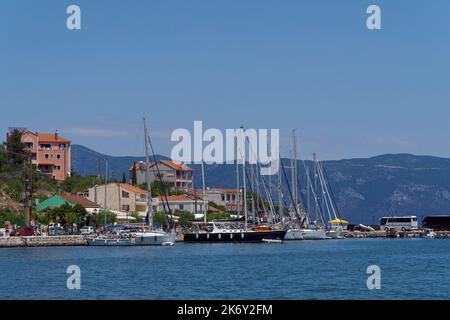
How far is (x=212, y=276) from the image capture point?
53.8 m

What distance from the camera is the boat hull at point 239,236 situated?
104500 mm

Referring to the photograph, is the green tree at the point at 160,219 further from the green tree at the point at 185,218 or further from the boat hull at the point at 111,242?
the boat hull at the point at 111,242

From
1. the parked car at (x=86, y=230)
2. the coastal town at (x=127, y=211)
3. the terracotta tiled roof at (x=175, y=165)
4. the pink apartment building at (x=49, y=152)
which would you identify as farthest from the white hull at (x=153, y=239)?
the terracotta tiled roof at (x=175, y=165)

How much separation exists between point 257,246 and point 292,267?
35664mm

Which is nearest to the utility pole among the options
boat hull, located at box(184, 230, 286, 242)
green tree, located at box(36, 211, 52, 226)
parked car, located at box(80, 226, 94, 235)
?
green tree, located at box(36, 211, 52, 226)

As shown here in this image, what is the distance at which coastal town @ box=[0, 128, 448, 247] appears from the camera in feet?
343

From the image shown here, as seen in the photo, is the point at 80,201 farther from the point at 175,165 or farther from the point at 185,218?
the point at 175,165

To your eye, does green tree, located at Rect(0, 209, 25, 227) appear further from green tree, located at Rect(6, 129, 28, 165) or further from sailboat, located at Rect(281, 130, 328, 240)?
sailboat, located at Rect(281, 130, 328, 240)

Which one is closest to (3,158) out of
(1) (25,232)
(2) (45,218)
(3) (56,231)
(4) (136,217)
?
(4) (136,217)

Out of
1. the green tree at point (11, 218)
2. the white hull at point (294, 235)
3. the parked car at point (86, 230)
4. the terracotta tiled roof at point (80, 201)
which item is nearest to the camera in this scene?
the green tree at point (11, 218)

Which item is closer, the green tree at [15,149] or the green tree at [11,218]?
the green tree at [11,218]

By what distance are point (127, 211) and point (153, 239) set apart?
1604 inches

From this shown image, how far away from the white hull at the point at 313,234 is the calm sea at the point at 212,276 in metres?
44.2

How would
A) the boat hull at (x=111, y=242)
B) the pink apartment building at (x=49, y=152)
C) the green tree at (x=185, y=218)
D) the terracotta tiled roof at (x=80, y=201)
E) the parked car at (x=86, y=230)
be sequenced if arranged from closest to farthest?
the boat hull at (x=111, y=242) → the parked car at (x=86, y=230) → the terracotta tiled roof at (x=80, y=201) → the green tree at (x=185, y=218) → the pink apartment building at (x=49, y=152)
